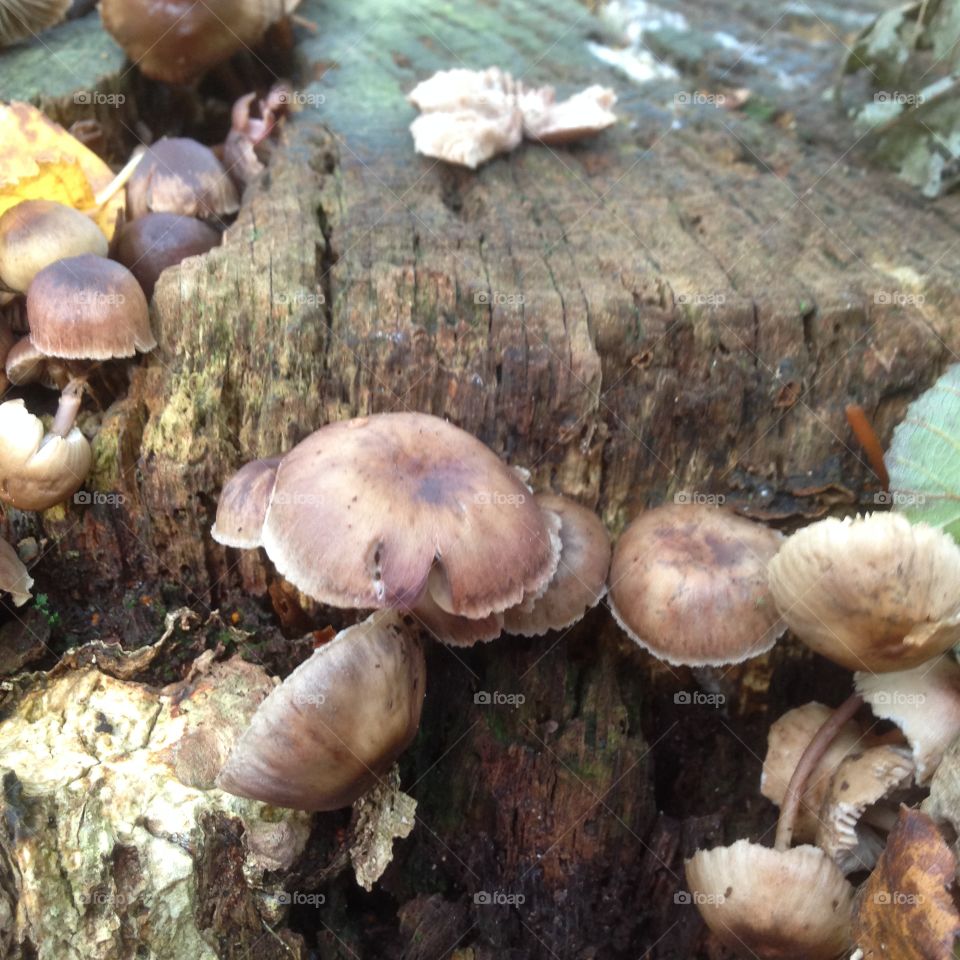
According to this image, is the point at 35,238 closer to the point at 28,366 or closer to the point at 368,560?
the point at 28,366

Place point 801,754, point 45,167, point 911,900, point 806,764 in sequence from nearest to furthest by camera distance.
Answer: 1. point 911,900
2. point 806,764
3. point 801,754
4. point 45,167

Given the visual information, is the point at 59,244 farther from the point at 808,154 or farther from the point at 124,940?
the point at 808,154

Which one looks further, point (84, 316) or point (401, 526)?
point (84, 316)

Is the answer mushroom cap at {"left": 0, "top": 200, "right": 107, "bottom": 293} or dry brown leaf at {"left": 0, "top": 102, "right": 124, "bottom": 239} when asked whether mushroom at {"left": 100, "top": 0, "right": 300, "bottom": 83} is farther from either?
mushroom cap at {"left": 0, "top": 200, "right": 107, "bottom": 293}

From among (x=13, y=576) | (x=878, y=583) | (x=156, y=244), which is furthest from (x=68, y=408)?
(x=878, y=583)

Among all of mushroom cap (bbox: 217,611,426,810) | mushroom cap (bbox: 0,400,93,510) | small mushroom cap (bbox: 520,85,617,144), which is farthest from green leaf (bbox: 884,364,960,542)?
mushroom cap (bbox: 0,400,93,510)

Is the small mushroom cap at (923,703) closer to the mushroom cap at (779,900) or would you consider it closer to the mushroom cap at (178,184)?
the mushroom cap at (779,900)

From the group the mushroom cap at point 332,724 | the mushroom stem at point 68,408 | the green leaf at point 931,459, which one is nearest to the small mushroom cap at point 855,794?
the green leaf at point 931,459
